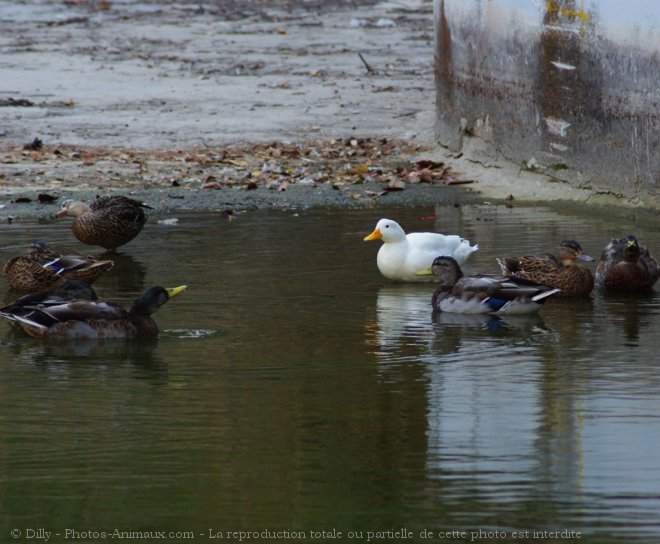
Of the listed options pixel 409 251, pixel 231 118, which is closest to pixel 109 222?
pixel 409 251

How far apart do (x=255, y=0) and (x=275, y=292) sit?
21.6 metres

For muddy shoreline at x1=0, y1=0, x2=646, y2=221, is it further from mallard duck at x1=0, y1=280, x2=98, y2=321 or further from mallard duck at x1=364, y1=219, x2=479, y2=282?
mallard duck at x1=0, y1=280, x2=98, y2=321

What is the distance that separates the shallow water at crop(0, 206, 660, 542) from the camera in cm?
616

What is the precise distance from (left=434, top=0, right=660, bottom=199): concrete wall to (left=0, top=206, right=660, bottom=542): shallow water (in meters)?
2.91

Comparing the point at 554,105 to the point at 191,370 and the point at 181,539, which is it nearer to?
the point at 191,370

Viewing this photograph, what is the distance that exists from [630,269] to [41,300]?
413 centimetres

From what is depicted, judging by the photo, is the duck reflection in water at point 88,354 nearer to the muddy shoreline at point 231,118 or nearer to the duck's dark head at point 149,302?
the duck's dark head at point 149,302

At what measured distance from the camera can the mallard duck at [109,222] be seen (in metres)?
12.5

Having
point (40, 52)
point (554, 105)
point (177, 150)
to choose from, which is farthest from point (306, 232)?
point (40, 52)

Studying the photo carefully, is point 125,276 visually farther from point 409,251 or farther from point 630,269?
point 630,269

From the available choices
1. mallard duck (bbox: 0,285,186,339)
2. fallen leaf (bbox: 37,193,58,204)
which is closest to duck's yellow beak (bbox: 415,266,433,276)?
mallard duck (bbox: 0,285,186,339)

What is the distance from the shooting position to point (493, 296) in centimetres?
991

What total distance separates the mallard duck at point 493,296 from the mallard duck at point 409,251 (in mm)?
1108

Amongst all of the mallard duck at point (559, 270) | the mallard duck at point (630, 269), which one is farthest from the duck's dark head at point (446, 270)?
the mallard duck at point (630, 269)
